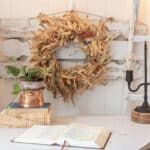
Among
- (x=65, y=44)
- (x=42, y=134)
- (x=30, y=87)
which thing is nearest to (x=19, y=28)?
(x=65, y=44)

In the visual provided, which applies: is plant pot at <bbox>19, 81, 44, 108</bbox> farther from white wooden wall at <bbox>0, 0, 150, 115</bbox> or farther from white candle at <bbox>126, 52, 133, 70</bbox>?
white candle at <bbox>126, 52, 133, 70</bbox>

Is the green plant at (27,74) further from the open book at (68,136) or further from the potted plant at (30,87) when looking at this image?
the open book at (68,136)

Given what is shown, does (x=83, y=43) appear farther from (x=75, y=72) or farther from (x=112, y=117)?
(x=112, y=117)

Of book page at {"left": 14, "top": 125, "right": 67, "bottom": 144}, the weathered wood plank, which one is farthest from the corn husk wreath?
book page at {"left": 14, "top": 125, "right": 67, "bottom": 144}

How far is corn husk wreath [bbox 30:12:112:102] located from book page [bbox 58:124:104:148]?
32 cm

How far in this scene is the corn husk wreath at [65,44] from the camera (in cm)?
172

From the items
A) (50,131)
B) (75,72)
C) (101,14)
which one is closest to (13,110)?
(50,131)

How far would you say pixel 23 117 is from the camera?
5.09 feet

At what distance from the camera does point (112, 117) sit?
1.75 meters

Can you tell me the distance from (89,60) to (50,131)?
1.50ft

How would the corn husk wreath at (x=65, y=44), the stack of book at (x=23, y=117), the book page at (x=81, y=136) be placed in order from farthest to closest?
the corn husk wreath at (x=65, y=44), the stack of book at (x=23, y=117), the book page at (x=81, y=136)

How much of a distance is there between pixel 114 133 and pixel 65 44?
495mm

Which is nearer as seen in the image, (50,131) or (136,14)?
(50,131)

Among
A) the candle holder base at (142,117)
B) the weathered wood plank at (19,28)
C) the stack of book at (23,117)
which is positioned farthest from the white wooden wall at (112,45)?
the stack of book at (23,117)
